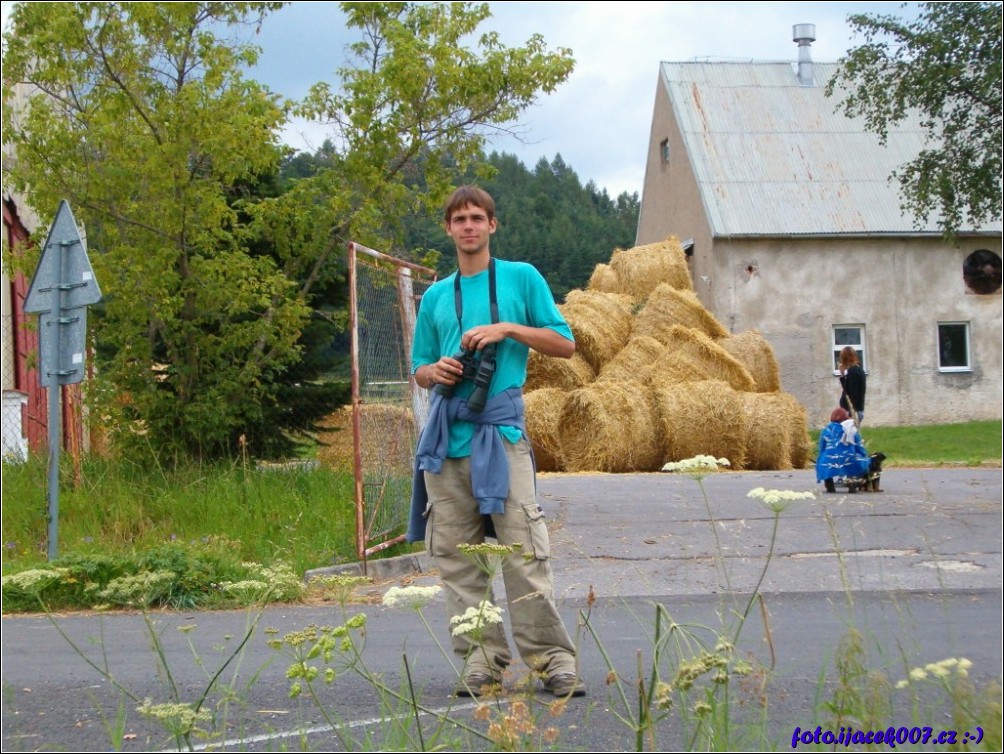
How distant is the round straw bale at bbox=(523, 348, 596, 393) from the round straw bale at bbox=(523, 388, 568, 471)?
0.94 m

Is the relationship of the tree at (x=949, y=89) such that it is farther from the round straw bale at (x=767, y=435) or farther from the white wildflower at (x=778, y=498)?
the white wildflower at (x=778, y=498)

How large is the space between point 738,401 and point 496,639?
15882 mm

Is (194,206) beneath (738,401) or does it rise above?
above

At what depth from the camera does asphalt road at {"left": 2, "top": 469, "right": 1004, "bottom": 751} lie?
164 inches

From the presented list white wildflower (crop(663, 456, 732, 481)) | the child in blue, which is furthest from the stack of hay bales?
white wildflower (crop(663, 456, 732, 481))

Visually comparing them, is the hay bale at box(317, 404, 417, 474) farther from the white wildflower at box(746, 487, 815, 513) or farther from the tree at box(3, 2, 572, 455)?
the white wildflower at box(746, 487, 815, 513)

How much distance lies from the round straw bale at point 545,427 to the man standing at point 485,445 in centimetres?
1466

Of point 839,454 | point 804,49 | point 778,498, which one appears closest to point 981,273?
point 804,49

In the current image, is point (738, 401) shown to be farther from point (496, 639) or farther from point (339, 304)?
point (496, 639)

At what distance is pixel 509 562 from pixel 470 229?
1199 millimetres

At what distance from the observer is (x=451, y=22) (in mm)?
12625

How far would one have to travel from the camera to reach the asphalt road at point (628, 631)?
4.16 m

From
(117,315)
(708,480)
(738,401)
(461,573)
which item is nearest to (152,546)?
(117,315)

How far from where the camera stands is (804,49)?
36.4 metres
